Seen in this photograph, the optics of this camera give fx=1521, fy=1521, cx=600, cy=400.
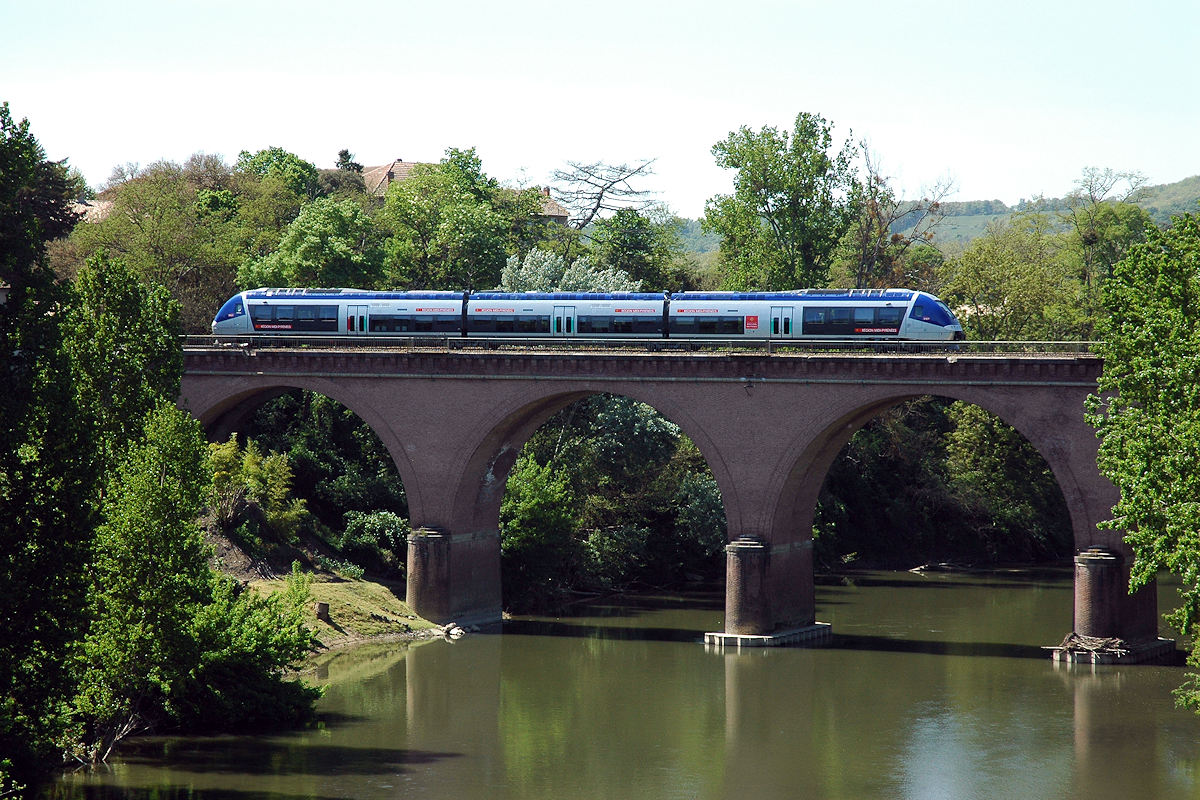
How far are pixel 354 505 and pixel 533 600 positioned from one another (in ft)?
25.8

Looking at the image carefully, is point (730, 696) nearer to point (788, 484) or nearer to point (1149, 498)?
point (788, 484)

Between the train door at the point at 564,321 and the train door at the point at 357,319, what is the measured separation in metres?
6.91

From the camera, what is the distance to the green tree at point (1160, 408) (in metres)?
29.7

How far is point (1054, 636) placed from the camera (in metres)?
50.7

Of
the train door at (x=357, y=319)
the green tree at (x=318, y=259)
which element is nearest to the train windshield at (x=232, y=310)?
the train door at (x=357, y=319)

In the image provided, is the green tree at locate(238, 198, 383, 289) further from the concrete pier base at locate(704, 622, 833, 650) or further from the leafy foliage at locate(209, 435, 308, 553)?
the concrete pier base at locate(704, 622, 833, 650)

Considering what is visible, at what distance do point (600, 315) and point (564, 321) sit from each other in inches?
48.9

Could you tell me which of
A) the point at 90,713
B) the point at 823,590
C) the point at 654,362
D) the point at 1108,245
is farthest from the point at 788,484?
the point at 1108,245

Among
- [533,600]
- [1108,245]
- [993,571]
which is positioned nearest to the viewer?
[533,600]

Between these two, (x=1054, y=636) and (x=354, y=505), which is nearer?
(x=1054, y=636)

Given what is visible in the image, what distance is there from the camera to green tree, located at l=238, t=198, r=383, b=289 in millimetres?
67875

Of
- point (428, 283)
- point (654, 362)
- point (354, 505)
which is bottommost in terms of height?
point (354, 505)

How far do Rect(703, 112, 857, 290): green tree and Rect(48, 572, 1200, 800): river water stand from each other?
79.0 feet

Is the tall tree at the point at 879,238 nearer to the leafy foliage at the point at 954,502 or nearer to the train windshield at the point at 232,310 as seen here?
the leafy foliage at the point at 954,502
